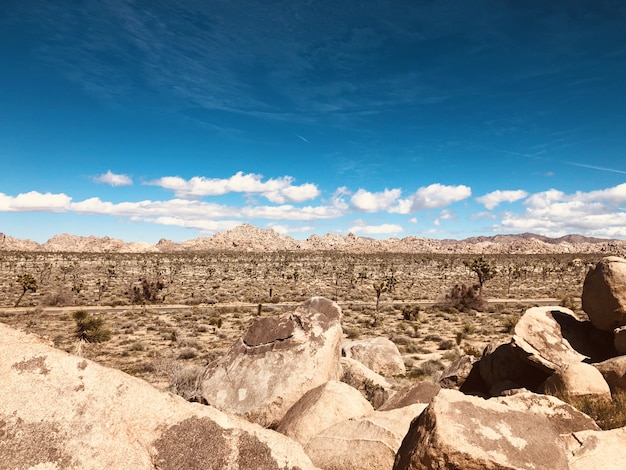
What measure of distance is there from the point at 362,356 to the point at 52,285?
55.0 meters

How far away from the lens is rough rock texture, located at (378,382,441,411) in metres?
7.70

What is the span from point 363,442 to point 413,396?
254 centimetres

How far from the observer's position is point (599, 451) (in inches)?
200

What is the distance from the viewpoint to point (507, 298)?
50.3 metres

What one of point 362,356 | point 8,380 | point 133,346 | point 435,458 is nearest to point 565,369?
point 435,458

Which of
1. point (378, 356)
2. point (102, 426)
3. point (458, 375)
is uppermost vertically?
point (102, 426)

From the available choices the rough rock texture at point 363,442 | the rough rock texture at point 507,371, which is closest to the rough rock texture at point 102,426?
the rough rock texture at point 363,442

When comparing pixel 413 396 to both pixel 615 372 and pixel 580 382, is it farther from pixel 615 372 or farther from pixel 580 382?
pixel 615 372

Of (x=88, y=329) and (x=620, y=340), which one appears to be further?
(x=88, y=329)

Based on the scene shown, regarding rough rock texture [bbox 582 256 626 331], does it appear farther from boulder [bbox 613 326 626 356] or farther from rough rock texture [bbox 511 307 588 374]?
rough rock texture [bbox 511 307 588 374]

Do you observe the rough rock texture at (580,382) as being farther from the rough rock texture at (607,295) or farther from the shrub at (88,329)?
the shrub at (88,329)

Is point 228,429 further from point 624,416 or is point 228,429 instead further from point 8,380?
point 624,416

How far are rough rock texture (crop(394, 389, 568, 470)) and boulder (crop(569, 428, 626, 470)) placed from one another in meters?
0.82

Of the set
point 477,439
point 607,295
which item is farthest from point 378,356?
point 477,439
